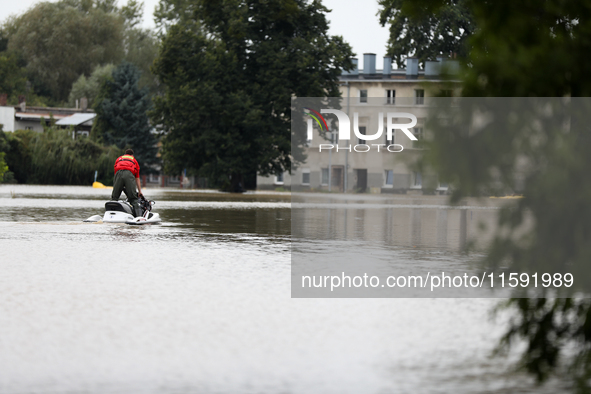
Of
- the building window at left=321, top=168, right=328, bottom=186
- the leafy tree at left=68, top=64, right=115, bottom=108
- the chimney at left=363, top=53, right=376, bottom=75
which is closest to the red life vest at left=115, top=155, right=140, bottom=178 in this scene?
the building window at left=321, top=168, right=328, bottom=186

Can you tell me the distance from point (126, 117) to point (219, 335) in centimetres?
7545

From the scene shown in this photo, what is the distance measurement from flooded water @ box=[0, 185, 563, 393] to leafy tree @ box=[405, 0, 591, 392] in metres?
0.89

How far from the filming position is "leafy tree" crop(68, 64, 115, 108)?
91.1 meters

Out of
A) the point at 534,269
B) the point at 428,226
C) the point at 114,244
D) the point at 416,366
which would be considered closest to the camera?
the point at 534,269

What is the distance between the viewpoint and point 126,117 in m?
80.4

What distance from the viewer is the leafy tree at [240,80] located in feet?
171

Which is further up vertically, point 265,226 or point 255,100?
point 255,100

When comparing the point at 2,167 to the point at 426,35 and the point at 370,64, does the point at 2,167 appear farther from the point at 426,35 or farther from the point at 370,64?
the point at 426,35

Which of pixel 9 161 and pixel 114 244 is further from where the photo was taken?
pixel 9 161

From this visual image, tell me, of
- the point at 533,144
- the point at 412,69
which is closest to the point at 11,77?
the point at 412,69

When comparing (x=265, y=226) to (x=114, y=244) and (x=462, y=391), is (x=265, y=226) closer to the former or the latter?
(x=114, y=244)

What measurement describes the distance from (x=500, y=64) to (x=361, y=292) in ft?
17.0

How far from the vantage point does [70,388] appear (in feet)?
17.1

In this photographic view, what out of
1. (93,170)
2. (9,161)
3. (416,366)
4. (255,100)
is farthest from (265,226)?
(9,161)
